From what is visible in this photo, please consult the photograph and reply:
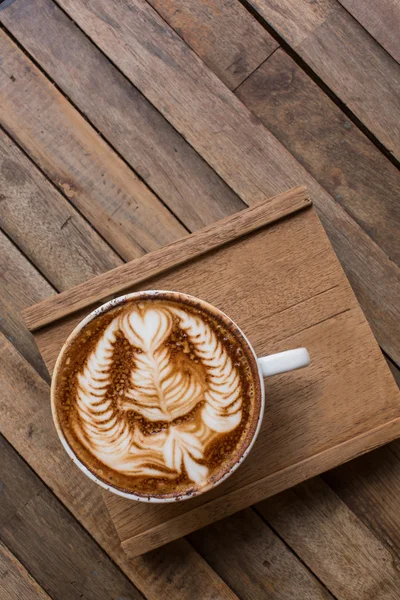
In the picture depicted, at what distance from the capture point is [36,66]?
102 cm

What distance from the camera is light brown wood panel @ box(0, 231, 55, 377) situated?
3.29 ft

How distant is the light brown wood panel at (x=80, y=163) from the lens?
1007 millimetres

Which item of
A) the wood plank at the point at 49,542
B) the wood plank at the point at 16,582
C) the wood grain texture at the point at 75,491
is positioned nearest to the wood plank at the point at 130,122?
the wood grain texture at the point at 75,491

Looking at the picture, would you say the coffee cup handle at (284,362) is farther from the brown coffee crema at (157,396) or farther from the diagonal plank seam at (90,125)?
the diagonal plank seam at (90,125)

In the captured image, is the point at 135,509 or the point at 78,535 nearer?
the point at 135,509

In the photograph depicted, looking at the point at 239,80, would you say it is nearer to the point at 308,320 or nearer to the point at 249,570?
the point at 308,320

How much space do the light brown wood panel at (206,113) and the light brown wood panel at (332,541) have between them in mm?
351

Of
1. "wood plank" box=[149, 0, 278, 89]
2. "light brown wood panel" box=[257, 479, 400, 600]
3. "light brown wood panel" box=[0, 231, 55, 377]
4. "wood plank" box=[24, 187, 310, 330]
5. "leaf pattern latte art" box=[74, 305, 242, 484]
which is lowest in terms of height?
"light brown wood panel" box=[257, 479, 400, 600]

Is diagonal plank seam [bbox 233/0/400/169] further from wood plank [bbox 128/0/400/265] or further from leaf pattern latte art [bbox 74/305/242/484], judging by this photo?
leaf pattern latte art [bbox 74/305/242/484]

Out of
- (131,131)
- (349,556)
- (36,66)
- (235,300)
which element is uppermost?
(36,66)

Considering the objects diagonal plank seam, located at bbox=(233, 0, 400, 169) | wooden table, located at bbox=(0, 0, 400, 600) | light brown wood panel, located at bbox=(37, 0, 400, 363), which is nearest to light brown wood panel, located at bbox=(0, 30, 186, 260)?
wooden table, located at bbox=(0, 0, 400, 600)

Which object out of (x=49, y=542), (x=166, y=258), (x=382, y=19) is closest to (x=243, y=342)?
(x=166, y=258)

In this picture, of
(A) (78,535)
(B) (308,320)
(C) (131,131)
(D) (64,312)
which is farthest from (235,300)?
(A) (78,535)

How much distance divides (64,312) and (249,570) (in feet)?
1.63
